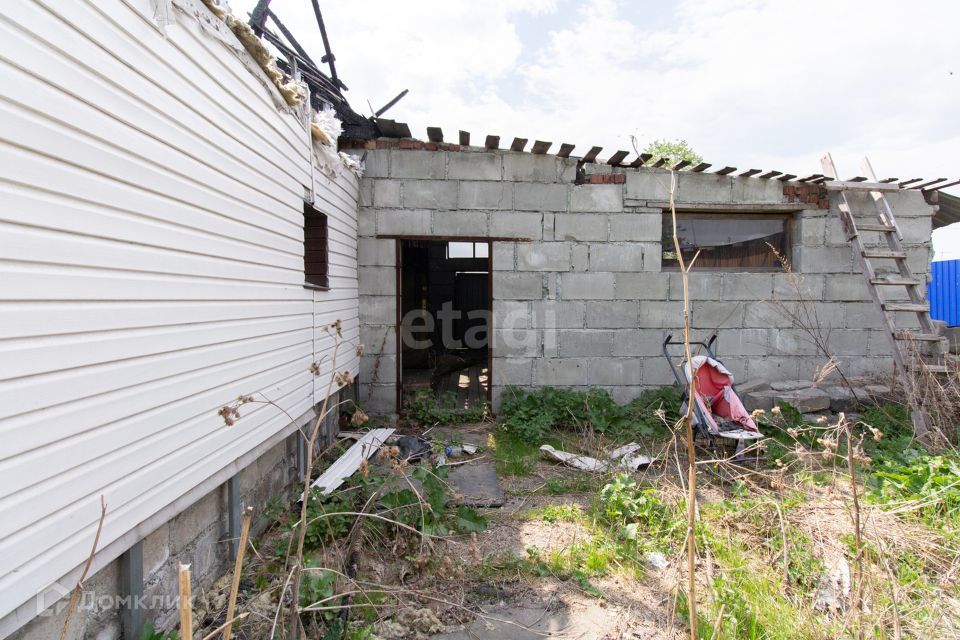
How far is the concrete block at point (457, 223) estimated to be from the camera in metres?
5.59

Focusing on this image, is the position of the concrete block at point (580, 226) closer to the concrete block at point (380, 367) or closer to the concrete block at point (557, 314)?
the concrete block at point (557, 314)

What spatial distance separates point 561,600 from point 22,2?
11.0 ft

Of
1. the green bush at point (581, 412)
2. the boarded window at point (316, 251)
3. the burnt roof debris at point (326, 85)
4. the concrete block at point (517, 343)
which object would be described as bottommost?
the green bush at point (581, 412)

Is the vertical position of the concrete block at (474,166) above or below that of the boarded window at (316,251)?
above

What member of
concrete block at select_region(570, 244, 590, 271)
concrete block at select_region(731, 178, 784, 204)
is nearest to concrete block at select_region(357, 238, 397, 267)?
concrete block at select_region(570, 244, 590, 271)

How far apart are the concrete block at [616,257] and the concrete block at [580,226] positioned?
0.48ft

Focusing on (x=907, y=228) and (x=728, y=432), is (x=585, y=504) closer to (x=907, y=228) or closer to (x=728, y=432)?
(x=728, y=432)

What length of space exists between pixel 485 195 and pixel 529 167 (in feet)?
2.08

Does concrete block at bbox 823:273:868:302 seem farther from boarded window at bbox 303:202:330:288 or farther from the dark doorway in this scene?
boarded window at bbox 303:202:330:288

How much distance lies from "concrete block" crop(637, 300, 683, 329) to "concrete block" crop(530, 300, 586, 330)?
0.75 meters

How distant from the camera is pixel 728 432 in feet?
13.8

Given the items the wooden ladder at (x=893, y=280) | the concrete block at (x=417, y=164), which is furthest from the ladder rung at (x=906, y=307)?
the concrete block at (x=417, y=164)

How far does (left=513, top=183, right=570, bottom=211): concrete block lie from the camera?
566cm

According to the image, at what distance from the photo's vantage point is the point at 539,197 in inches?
223
